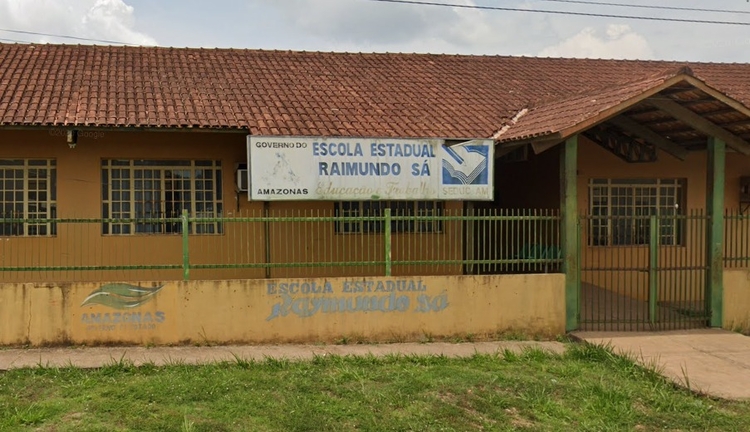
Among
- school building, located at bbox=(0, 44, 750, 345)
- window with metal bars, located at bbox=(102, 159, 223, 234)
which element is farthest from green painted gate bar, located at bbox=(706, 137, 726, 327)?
window with metal bars, located at bbox=(102, 159, 223, 234)

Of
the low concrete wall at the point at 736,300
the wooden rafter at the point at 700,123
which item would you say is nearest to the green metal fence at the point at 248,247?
the wooden rafter at the point at 700,123

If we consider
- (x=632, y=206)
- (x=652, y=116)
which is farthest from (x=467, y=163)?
(x=632, y=206)

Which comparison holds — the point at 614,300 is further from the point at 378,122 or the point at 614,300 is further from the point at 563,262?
the point at 378,122

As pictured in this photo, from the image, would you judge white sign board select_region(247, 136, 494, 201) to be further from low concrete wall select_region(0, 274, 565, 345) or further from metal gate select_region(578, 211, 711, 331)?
metal gate select_region(578, 211, 711, 331)

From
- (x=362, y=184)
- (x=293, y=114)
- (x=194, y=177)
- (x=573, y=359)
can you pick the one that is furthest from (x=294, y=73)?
(x=573, y=359)

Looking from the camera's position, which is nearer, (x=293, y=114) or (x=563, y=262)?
(x=563, y=262)

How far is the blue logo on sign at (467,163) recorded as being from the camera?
9031mm

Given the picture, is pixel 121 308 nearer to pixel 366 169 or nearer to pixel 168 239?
pixel 168 239

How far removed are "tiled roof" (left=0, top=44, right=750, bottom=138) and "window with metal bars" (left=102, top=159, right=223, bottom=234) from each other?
3.09ft

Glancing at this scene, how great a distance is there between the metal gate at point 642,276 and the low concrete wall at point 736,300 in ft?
0.89

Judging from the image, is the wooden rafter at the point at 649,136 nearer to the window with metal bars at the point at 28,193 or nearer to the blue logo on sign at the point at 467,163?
the blue logo on sign at the point at 467,163

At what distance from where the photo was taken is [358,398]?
5.77 meters

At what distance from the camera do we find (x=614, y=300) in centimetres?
988

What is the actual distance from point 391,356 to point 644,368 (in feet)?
8.60
